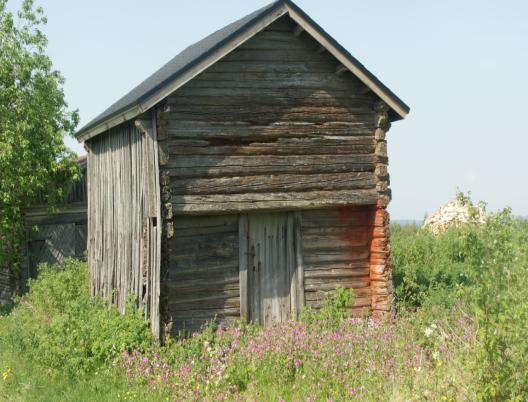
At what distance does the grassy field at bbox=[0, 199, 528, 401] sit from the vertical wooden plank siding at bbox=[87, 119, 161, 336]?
2.08 ft

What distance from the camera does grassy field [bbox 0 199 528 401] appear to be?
6777 millimetres

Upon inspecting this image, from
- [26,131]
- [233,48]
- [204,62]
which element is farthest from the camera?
[26,131]

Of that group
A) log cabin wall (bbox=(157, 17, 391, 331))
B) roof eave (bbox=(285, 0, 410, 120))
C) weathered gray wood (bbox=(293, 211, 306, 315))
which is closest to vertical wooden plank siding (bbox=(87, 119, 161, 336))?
log cabin wall (bbox=(157, 17, 391, 331))

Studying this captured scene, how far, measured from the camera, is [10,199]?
2034cm

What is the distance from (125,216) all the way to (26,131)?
28.8 ft

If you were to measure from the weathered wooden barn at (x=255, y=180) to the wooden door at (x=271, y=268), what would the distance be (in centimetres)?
2

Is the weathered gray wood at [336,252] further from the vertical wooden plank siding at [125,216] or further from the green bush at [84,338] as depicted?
the green bush at [84,338]

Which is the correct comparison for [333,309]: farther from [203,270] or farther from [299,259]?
[203,270]

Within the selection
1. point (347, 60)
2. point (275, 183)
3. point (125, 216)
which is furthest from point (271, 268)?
point (347, 60)

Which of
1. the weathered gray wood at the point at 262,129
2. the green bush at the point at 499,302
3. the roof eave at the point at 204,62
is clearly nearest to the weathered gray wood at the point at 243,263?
the weathered gray wood at the point at 262,129

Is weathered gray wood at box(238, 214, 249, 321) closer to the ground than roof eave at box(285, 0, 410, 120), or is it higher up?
closer to the ground

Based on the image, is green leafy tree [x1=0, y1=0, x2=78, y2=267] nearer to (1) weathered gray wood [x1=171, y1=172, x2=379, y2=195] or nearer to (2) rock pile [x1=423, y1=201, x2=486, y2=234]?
(1) weathered gray wood [x1=171, y1=172, x2=379, y2=195]

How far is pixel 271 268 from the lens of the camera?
12984mm

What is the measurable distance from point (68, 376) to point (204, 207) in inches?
140
